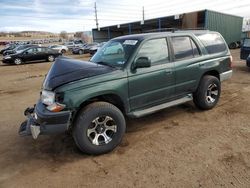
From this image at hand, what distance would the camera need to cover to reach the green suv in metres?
3.50

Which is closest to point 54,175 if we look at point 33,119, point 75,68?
point 33,119

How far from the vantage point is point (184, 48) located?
484 centimetres

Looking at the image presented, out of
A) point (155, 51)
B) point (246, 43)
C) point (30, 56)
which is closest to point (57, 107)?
point (155, 51)

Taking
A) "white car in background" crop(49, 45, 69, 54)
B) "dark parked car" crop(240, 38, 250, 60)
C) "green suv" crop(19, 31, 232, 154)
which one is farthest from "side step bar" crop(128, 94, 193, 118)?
"white car in background" crop(49, 45, 69, 54)

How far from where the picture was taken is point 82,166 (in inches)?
136

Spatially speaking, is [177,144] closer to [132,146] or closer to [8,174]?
[132,146]

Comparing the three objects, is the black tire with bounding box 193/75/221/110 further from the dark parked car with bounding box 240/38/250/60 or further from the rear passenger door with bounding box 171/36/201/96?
the dark parked car with bounding box 240/38/250/60

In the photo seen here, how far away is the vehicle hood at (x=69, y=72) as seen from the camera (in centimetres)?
360

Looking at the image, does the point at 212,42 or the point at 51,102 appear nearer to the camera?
the point at 51,102

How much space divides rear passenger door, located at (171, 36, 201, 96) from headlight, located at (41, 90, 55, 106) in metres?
2.39

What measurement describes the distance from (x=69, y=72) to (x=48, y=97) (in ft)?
1.71

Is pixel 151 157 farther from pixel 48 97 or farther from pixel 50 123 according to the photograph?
pixel 48 97

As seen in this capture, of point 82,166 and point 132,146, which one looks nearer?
point 82,166

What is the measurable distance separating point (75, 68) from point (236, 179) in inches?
111
